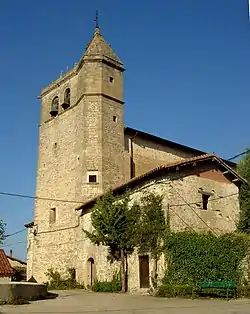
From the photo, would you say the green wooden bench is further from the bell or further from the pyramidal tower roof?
the bell

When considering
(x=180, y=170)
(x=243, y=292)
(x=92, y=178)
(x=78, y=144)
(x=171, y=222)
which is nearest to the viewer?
(x=243, y=292)

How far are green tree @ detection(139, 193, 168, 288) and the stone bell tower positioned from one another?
767 centimetres

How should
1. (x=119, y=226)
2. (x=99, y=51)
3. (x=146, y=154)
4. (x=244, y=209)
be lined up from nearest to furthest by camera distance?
(x=119, y=226) → (x=244, y=209) → (x=99, y=51) → (x=146, y=154)

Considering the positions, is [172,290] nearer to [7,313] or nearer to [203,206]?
[203,206]

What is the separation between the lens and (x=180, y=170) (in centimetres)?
2511

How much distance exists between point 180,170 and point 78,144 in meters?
11.2

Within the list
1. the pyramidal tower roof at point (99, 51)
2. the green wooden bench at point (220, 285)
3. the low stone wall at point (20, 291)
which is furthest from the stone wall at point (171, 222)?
the pyramidal tower roof at point (99, 51)

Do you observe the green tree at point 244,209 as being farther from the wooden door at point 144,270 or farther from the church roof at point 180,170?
the wooden door at point 144,270

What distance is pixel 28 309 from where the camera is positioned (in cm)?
1708

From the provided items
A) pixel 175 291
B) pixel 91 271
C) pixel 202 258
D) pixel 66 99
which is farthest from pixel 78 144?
pixel 175 291

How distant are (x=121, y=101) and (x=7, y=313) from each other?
2223 cm

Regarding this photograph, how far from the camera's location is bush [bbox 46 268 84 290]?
30.6 m

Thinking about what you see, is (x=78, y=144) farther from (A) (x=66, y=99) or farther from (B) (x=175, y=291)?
(B) (x=175, y=291)

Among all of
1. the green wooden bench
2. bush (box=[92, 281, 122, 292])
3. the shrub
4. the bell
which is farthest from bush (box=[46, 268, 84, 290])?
the bell
